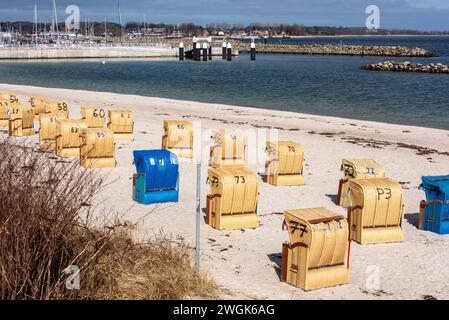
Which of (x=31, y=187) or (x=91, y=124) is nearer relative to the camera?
(x=31, y=187)

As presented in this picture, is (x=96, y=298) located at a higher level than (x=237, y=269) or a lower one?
higher

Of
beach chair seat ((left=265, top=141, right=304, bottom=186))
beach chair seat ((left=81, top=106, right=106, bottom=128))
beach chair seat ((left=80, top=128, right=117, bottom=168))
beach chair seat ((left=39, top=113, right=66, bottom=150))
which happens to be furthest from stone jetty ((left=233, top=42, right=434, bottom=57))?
beach chair seat ((left=80, top=128, right=117, bottom=168))

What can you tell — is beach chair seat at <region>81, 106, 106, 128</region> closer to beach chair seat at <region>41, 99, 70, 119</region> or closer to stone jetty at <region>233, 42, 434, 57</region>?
beach chair seat at <region>41, 99, 70, 119</region>

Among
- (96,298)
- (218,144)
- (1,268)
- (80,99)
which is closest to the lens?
(1,268)

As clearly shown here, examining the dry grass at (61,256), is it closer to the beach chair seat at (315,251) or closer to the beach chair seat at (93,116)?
the beach chair seat at (315,251)

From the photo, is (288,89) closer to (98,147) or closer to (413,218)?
(98,147)

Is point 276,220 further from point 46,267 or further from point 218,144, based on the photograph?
point 46,267

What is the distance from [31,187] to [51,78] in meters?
65.4

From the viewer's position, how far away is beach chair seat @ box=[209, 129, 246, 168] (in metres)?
18.1

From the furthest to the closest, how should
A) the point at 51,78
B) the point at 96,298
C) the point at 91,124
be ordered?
1. the point at 51,78
2. the point at 91,124
3. the point at 96,298

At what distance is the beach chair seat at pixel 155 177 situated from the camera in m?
14.3

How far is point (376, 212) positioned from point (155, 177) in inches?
204

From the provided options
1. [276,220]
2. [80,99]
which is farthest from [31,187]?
[80,99]
